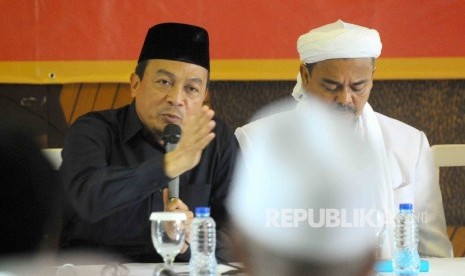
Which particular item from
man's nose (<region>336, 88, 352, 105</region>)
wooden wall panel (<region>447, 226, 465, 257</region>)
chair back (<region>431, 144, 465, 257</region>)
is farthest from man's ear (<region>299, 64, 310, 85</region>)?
wooden wall panel (<region>447, 226, 465, 257</region>)

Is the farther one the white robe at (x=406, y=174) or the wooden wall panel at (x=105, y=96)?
the wooden wall panel at (x=105, y=96)

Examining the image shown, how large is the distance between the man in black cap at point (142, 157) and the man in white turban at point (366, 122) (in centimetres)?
31

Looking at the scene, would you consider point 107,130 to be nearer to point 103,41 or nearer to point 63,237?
point 63,237

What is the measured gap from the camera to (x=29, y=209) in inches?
42.3

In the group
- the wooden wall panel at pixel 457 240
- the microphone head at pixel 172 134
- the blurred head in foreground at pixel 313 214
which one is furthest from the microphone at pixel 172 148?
the wooden wall panel at pixel 457 240

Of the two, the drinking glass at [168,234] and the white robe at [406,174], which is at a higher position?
the white robe at [406,174]

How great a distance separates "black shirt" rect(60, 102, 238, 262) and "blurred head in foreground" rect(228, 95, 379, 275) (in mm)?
1297

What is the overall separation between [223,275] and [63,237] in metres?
0.81

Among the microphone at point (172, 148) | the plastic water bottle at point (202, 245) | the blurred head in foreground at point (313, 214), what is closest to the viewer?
the blurred head in foreground at point (313, 214)

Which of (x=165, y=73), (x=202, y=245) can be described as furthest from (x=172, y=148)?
(x=165, y=73)

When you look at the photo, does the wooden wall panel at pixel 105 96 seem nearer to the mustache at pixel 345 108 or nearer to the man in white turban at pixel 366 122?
the man in white turban at pixel 366 122

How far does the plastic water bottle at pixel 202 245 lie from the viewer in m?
2.02

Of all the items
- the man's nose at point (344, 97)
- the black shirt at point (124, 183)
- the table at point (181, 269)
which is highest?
the man's nose at point (344, 97)

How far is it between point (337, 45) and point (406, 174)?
54cm
